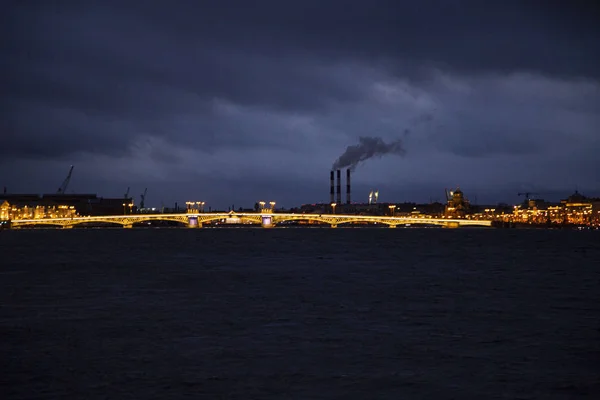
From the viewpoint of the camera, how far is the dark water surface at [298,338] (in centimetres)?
1738

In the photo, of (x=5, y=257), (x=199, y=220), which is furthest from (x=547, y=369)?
(x=199, y=220)

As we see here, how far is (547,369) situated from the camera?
19172 mm

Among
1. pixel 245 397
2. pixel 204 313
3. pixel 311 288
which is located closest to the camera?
pixel 245 397

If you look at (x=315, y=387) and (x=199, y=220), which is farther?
(x=199, y=220)

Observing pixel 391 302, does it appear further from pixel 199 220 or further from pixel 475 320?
pixel 199 220

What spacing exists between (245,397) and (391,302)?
18.3 meters

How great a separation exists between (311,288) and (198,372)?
22.7 m

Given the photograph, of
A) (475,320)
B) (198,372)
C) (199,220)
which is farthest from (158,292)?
(199,220)

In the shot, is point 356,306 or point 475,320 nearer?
point 475,320

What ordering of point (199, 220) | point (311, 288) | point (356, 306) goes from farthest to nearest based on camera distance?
point (199, 220)
point (311, 288)
point (356, 306)

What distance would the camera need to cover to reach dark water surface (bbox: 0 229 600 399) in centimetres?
1738

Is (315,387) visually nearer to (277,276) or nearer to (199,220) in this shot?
(277,276)

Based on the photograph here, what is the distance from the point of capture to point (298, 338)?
2370 centimetres

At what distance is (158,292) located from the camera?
38.6m
